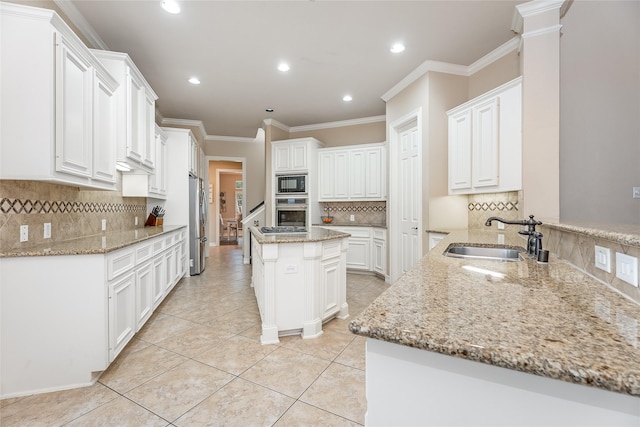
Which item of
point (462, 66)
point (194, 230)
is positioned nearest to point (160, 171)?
Answer: point (194, 230)

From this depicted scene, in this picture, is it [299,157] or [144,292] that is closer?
[144,292]

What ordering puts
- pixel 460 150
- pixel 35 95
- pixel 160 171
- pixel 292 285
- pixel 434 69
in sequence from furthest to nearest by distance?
pixel 160 171 < pixel 434 69 < pixel 460 150 < pixel 292 285 < pixel 35 95

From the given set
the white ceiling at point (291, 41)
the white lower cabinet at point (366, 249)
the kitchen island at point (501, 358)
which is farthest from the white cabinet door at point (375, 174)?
the kitchen island at point (501, 358)

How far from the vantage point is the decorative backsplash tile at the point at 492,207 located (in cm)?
299

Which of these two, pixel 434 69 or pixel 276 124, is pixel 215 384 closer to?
pixel 434 69


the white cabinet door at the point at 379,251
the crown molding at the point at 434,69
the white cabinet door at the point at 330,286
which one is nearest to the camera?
the white cabinet door at the point at 330,286

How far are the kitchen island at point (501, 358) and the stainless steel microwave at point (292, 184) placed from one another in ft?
14.7

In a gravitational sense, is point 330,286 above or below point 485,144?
below


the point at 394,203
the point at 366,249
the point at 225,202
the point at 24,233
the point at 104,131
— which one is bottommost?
the point at 366,249

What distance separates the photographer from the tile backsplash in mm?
1833

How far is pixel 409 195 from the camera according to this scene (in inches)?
152

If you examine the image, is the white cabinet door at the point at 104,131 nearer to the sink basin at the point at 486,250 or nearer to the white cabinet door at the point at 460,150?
the sink basin at the point at 486,250

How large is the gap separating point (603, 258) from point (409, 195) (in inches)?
114

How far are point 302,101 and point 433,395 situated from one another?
453 centimetres
